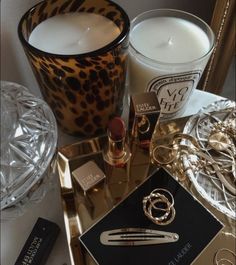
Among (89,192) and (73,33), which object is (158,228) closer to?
(89,192)

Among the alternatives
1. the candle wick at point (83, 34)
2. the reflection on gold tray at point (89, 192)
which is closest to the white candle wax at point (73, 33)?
the candle wick at point (83, 34)

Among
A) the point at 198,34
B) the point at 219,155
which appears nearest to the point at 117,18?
the point at 198,34

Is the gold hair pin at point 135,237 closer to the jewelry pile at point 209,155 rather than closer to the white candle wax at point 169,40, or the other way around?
the jewelry pile at point 209,155

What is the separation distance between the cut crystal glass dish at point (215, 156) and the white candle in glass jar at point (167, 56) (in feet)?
0.15

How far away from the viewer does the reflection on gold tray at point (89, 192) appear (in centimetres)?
39

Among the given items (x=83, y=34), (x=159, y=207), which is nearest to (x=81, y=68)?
(x=83, y=34)

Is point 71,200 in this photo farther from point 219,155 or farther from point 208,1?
point 208,1

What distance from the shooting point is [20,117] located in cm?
41

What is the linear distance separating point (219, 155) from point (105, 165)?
14cm

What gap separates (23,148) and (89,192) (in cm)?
9

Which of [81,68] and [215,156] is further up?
[81,68]

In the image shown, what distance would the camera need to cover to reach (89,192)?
1.39 feet

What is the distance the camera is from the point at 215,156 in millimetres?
448

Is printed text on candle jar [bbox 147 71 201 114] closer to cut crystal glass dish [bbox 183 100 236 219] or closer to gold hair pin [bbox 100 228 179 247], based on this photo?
cut crystal glass dish [bbox 183 100 236 219]
